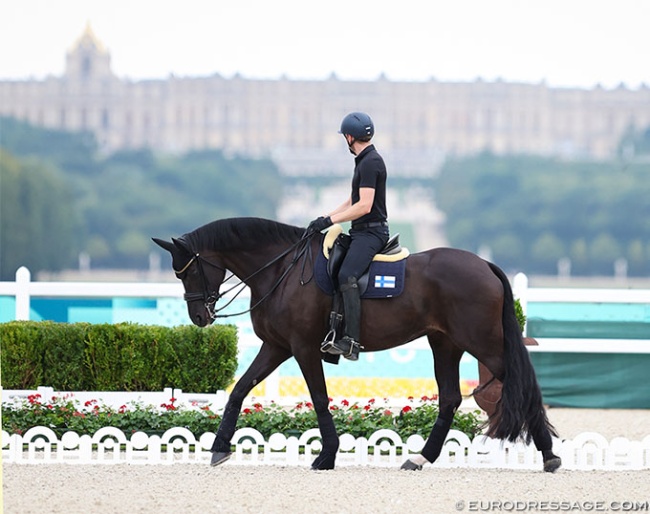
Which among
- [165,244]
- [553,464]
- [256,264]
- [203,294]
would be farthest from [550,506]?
[165,244]

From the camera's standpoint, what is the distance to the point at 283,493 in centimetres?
633

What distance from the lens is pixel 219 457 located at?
723 cm

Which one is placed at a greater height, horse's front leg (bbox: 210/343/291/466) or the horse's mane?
the horse's mane

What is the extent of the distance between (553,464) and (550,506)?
1.15m

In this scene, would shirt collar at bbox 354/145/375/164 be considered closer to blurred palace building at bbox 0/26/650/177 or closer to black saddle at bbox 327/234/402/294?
black saddle at bbox 327/234/402/294

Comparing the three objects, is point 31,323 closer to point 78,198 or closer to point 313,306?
point 313,306

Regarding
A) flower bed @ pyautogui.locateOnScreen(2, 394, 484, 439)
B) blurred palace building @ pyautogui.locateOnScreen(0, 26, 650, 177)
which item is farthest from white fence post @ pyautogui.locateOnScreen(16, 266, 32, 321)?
blurred palace building @ pyautogui.locateOnScreen(0, 26, 650, 177)

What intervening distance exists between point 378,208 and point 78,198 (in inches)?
3007

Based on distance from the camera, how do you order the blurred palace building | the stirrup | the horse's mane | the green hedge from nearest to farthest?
the stirrup < the horse's mane < the green hedge < the blurred palace building

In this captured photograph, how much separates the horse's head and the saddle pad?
57 centimetres

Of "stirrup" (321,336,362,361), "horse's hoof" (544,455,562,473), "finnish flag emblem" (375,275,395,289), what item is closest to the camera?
"stirrup" (321,336,362,361)

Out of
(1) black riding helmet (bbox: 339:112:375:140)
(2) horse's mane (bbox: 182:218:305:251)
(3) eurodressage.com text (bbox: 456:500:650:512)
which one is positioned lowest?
(3) eurodressage.com text (bbox: 456:500:650:512)

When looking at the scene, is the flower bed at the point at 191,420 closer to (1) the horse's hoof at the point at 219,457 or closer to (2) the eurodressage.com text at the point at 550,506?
(1) the horse's hoof at the point at 219,457

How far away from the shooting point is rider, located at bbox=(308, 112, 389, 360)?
701 centimetres
